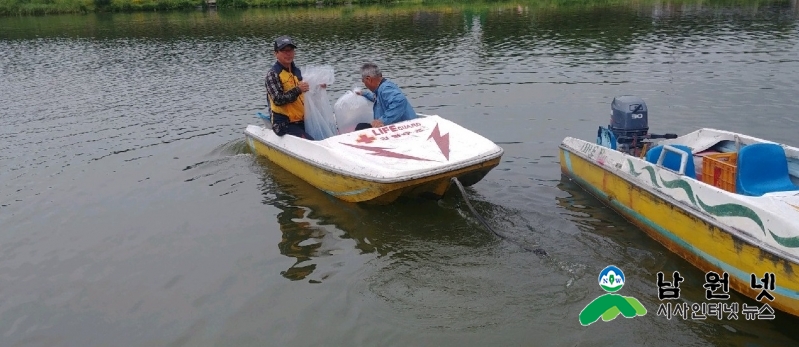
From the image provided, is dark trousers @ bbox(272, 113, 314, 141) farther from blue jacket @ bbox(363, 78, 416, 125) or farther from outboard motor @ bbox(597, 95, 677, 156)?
outboard motor @ bbox(597, 95, 677, 156)

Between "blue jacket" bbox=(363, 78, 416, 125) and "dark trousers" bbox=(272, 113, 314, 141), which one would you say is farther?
"dark trousers" bbox=(272, 113, 314, 141)

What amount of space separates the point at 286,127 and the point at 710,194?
19.6 feet

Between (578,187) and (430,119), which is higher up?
(430,119)

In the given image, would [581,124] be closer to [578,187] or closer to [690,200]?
[578,187]

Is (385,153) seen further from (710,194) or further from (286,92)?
Answer: (710,194)

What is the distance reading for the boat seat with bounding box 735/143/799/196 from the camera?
20.6 feet

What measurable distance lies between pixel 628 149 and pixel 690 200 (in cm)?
204

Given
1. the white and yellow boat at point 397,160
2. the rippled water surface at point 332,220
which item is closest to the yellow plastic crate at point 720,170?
the rippled water surface at point 332,220

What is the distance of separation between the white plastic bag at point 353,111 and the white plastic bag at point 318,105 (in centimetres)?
19

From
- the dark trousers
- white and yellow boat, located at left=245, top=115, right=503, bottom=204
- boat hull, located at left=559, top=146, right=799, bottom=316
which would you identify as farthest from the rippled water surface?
the dark trousers

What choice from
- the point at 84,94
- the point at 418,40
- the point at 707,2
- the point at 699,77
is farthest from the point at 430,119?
the point at 707,2

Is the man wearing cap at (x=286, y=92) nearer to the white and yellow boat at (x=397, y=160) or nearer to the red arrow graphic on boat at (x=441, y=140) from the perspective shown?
the white and yellow boat at (x=397, y=160)

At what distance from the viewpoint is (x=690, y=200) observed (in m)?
6.16

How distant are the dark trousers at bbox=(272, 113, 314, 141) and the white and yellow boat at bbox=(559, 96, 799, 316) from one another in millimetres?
4096
